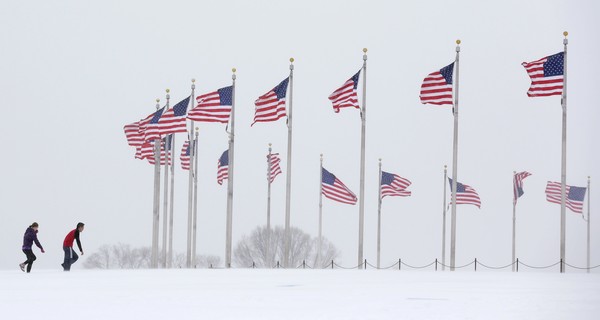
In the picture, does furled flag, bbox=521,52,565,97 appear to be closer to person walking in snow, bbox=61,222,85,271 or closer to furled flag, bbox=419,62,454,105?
furled flag, bbox=419,62,454,105

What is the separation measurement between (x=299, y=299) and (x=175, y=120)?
27.1m

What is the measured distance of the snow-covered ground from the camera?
17.0 m

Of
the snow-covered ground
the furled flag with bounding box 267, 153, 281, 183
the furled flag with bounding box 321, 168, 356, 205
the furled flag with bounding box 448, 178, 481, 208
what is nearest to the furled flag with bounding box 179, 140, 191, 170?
the furled flag with bounding box 267, 153, 281, 183

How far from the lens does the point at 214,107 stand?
146ft

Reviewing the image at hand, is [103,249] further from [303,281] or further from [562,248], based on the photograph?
[303,281]

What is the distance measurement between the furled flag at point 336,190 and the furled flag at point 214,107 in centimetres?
925

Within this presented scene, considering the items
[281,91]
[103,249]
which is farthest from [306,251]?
[281,91]

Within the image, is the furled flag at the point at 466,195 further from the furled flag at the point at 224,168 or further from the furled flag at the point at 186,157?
the furled flag at the point at 186,157

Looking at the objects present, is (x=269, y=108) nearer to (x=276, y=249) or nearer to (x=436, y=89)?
(x=436, y=89)

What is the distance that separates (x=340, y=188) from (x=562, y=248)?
1244 cm

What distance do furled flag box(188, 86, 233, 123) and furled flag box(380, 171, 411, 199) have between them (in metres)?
14.3

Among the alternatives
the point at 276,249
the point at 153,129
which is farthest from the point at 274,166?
the point at 276,249

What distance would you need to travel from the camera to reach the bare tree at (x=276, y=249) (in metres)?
103

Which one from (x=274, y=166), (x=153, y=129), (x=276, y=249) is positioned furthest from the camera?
(x=276, y=249)
